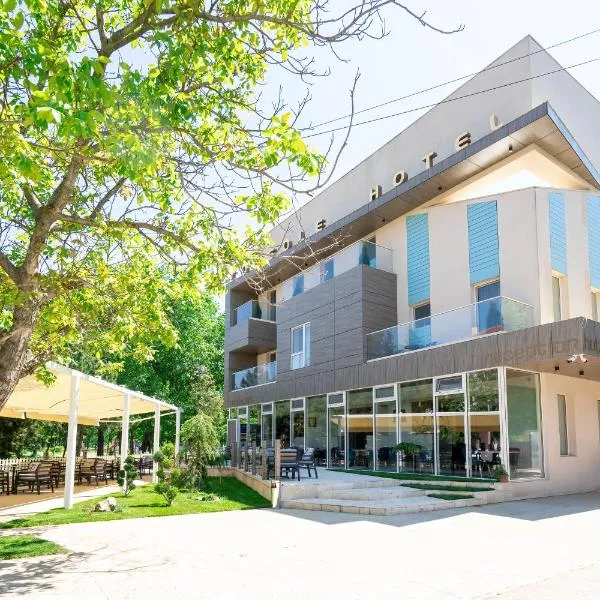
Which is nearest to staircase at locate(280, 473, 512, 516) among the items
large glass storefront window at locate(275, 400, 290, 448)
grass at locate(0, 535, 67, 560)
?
grass at locate(0, 535, 67, 560)

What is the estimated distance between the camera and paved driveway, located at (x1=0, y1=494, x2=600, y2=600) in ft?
19.2

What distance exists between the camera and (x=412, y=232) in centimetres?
2039

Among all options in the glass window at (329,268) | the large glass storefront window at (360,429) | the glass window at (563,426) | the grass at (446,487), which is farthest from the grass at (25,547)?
the glass window at (329,268)

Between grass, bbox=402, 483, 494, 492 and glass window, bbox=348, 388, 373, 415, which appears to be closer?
grass, bbox=402, 483, 494, 492

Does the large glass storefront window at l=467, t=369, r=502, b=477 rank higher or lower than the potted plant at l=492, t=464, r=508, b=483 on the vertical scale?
higher

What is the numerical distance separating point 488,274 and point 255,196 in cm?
1074

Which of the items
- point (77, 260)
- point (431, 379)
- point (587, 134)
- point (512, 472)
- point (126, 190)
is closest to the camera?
point (126, 190)

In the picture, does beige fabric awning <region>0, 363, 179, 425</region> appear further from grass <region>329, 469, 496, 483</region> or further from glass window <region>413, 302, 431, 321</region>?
glass window <region>413, 302, 431, 321</region>

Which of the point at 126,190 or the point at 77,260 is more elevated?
the point at 126,190

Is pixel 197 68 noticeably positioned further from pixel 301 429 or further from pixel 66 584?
pixel 301 429

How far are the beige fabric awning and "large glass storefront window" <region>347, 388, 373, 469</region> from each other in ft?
20.1

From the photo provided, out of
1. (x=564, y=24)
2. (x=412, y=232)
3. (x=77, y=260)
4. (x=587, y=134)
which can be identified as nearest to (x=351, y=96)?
(x=77, y=260)

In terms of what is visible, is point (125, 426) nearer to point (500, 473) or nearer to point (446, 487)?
point (446, 487)

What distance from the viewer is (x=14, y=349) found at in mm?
7430
